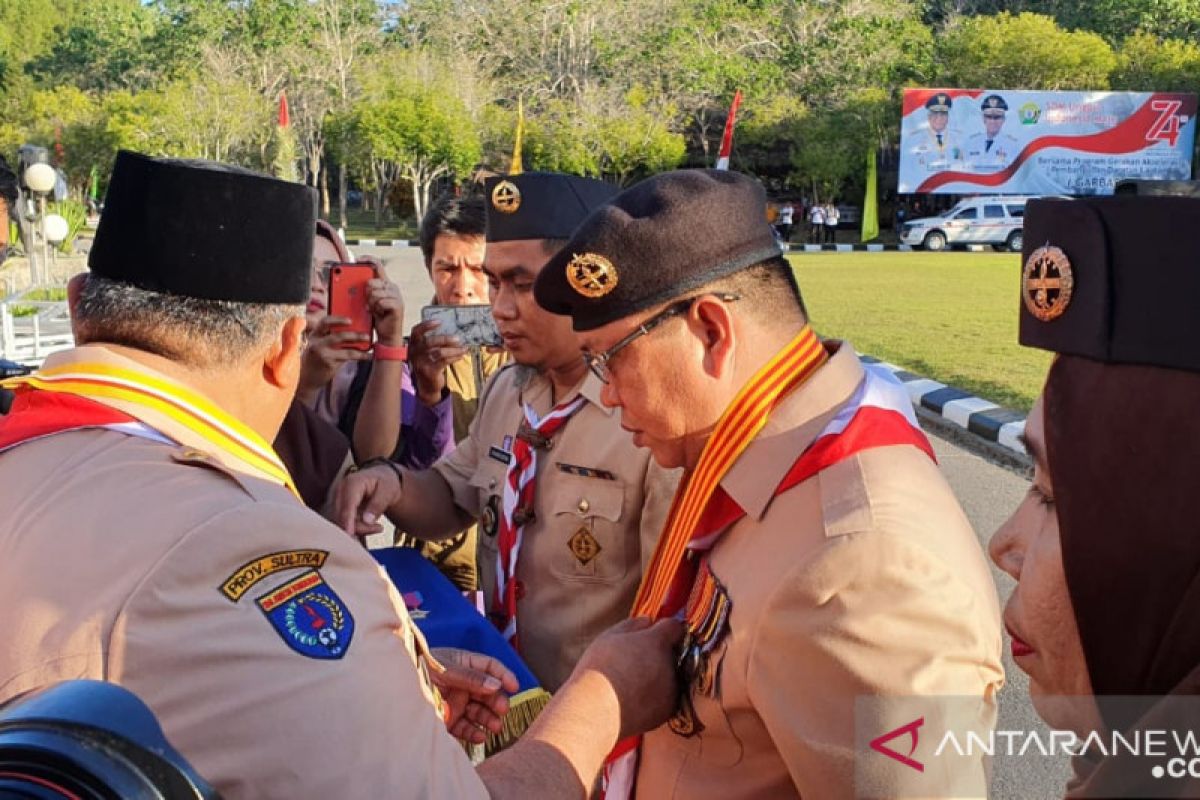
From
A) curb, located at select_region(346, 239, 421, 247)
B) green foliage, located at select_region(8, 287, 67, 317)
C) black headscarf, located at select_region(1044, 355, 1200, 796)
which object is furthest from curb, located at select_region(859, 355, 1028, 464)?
curb, located at select_region(346, 239, 421, 247)

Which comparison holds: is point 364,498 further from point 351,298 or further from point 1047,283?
point 1047,283

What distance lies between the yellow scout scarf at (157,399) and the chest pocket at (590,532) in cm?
88

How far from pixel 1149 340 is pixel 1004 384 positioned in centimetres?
892

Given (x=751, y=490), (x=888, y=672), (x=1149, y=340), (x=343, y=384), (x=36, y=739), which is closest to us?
(x=36, y=739)

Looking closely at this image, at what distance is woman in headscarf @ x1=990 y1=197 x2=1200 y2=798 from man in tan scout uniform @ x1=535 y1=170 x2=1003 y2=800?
0.77 feet

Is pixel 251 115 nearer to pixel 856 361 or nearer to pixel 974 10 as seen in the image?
pixel 974 10

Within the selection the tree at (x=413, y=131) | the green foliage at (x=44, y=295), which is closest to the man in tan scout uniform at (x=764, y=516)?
the green foliage at (x=44, y=295)

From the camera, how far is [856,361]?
72.9 inches

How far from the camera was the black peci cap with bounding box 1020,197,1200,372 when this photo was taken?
3.53 feet

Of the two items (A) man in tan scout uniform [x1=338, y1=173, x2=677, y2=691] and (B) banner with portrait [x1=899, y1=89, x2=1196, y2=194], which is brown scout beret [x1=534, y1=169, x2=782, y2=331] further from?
(B) banner with portrait [x1=899, y1=89, x2=1196, y2=194]

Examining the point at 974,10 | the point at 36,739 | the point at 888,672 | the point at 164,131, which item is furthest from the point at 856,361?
the point at 974,10

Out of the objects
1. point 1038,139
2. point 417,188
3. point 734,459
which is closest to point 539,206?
point 734,459

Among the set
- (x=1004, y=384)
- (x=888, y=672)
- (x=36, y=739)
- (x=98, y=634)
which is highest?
(x=36, y=739)

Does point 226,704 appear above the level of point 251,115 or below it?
below
